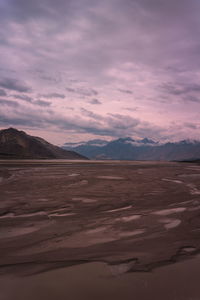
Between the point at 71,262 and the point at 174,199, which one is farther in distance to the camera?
the point at 174,199

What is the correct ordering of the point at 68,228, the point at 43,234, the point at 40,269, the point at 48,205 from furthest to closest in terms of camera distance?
the point at 48,205 < the point at 68,228 < the point at 43,234 < the point at 40,269

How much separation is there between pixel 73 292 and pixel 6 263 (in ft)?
5.52

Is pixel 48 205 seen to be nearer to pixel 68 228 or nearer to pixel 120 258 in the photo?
pixel 68 228

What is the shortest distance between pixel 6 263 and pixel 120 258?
2.24 m

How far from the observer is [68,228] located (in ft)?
20.9

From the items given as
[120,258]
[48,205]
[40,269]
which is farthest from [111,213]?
[40,269]

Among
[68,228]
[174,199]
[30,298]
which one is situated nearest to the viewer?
[30,298]

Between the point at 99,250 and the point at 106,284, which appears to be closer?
the point at 106,284

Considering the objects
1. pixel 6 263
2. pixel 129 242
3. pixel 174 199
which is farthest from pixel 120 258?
pixel 174 199

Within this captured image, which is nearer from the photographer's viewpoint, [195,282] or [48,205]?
[195,282]

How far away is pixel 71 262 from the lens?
13.7 feet

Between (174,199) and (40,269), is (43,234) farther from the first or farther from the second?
(174,199)

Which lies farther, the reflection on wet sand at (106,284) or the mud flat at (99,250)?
the mud flat at (99,250)

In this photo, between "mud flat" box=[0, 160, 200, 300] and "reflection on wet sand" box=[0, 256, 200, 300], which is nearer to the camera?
"reflection on wet sand" box=[0, 256, 200, 300]
